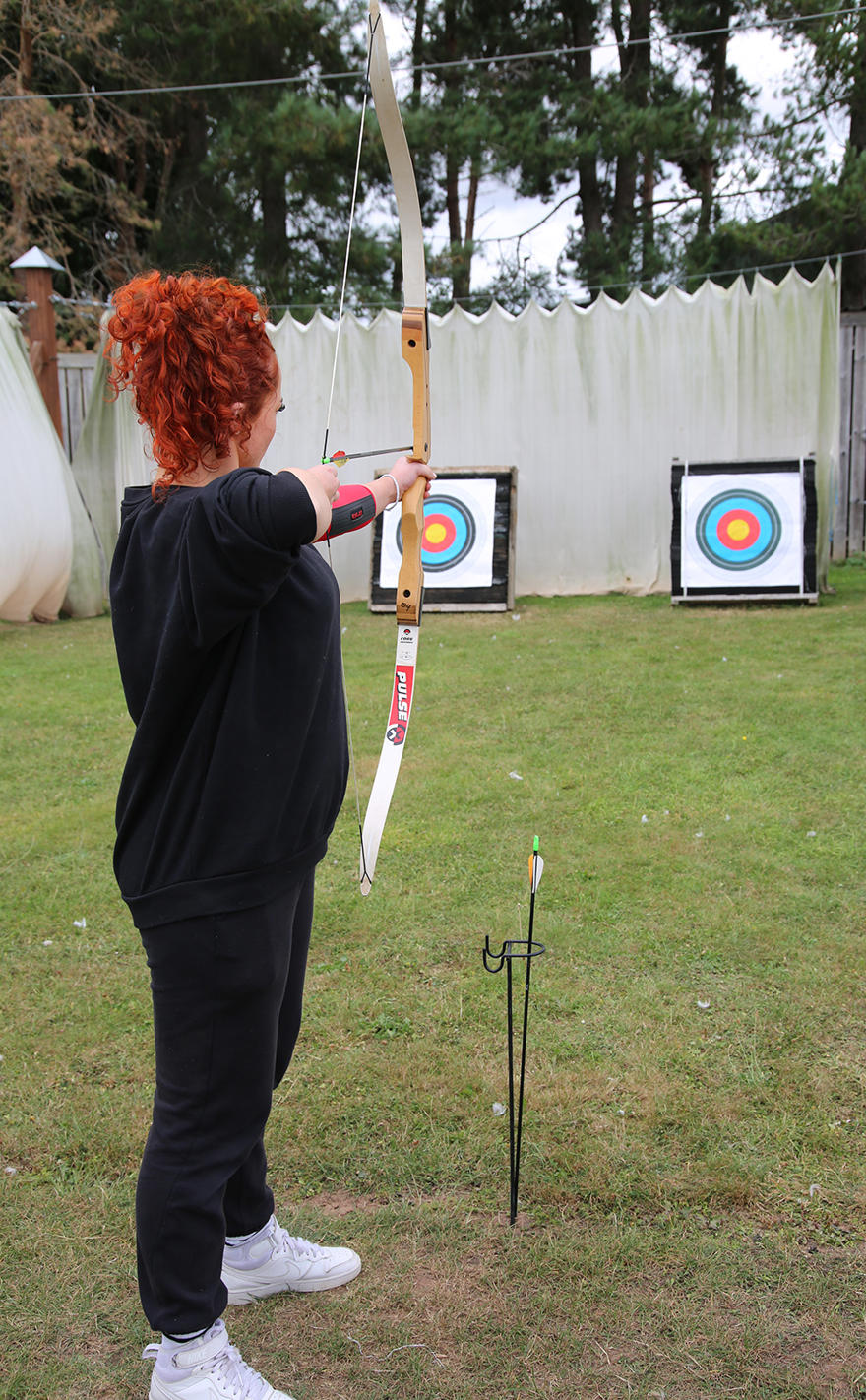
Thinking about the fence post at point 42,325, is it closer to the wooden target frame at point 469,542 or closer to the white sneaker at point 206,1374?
the wooden target frame at point 469,542

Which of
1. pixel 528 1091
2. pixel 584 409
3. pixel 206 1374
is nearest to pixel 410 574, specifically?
pixel 528 1091

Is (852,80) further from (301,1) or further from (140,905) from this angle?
(140,905)

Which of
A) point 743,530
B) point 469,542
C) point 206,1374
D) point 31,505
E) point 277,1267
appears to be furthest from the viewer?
point 469,542

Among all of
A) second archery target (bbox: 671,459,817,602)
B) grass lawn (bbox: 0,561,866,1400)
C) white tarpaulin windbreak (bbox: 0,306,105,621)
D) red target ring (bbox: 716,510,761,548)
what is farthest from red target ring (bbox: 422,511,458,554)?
grass lawn (bbox: 0,561,866,1400)

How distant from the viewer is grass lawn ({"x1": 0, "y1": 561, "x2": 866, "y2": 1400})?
1328 millimetres

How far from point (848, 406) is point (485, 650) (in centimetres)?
Result: 462

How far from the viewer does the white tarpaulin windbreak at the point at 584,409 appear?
693cm

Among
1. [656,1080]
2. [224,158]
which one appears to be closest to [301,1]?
[224,158]

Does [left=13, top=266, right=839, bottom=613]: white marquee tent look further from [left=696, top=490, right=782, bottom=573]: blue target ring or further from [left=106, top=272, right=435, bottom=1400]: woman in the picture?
[left=106, top=272, right=435, bottom=1400]: woman

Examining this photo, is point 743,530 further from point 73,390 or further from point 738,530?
point 73,390

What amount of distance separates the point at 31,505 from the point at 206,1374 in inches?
240

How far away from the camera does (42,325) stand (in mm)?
7285

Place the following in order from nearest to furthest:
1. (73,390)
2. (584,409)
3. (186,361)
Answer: (186,361)
(584,409)
(73,390)

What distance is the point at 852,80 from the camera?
32.3 ft
